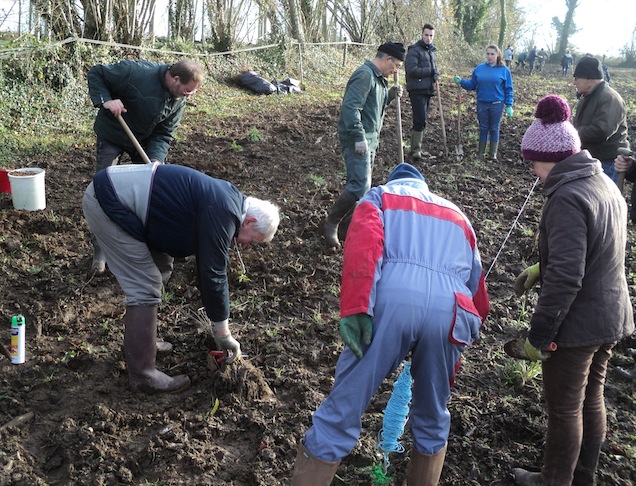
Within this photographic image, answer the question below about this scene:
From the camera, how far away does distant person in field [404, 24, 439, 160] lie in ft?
27.3

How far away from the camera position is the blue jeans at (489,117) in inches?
336

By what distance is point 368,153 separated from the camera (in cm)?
535

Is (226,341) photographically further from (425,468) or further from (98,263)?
(98,263)

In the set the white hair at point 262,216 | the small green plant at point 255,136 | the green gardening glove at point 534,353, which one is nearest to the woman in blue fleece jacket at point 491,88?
the small green plant at point 255,136

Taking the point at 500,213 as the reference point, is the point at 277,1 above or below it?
above

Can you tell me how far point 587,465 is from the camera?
2.91 m

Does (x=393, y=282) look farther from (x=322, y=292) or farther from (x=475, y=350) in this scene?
(x=322, y=292)

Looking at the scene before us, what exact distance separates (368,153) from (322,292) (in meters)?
1.36

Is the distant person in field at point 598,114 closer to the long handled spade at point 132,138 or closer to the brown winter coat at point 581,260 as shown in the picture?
the brown winter coat at point 581,260

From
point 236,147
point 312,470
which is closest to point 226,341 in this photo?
point 312,470

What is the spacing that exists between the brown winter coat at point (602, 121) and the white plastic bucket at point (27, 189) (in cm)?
510

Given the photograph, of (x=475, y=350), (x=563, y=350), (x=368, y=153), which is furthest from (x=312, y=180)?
(x=563, y=350)

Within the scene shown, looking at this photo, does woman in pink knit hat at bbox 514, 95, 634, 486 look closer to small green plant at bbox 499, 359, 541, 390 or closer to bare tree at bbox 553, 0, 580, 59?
small green plant at bbox 499, 359, 541, 390

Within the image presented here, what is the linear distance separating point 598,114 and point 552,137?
121 inches
